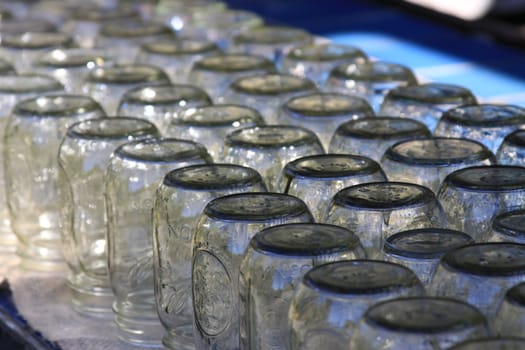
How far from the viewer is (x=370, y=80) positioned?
138cm

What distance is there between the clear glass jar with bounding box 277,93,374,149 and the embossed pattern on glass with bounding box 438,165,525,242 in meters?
0.27

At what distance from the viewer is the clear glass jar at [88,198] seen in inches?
45.3

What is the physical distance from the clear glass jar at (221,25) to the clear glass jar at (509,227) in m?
1.01

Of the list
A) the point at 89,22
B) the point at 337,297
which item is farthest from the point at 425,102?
the point at 89,22

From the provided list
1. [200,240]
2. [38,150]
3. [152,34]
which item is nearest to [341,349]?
[200,240]

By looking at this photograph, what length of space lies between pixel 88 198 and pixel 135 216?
0.11 m

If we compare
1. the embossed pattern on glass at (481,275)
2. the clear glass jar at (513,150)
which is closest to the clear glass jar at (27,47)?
the clear glass jar at (513,150)

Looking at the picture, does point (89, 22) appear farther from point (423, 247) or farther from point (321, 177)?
point (423, 247)

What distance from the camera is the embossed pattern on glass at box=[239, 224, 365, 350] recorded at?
0.78 meters

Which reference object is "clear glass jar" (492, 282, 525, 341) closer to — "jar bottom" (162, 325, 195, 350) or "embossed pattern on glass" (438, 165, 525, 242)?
"embossed pattern on glass" (438, 165, 525, 242)

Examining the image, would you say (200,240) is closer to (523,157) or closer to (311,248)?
(311,248)

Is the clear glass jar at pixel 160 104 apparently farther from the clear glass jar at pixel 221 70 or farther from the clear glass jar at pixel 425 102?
the clear glass jar at pixel 425 102

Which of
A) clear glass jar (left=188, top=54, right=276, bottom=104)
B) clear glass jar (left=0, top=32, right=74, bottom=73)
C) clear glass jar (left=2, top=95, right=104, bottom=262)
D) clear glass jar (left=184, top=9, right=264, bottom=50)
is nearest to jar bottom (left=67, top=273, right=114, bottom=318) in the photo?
clear glass jar (left=2, top=95, right=104, bottom=262)

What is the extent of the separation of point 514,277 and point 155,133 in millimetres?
532
